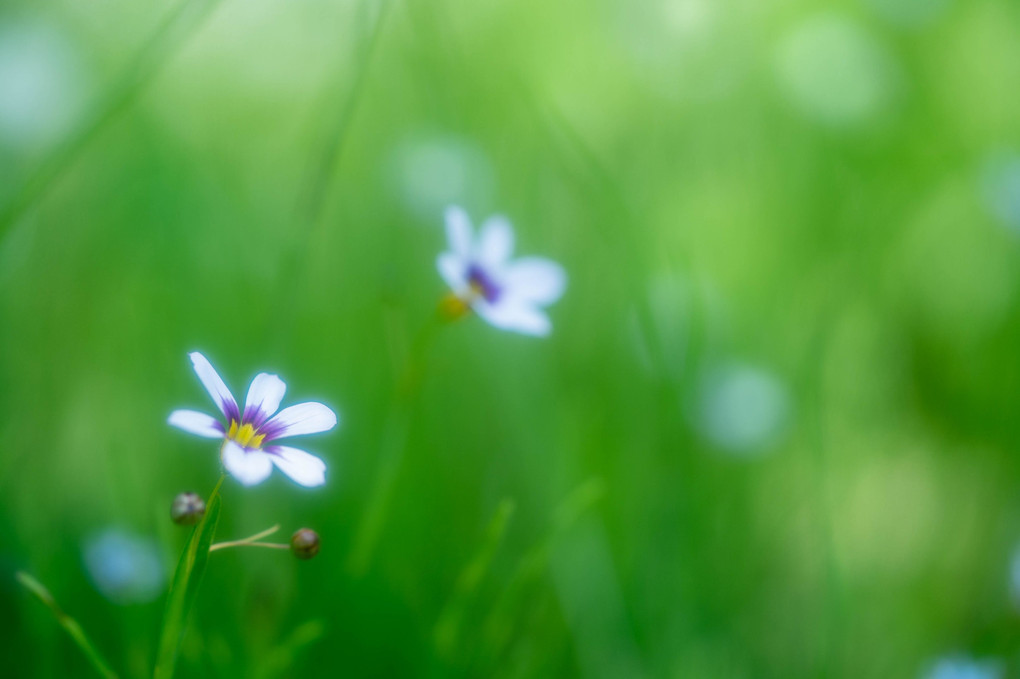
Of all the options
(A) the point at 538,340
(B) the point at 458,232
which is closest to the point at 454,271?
(B) the point at 458,232

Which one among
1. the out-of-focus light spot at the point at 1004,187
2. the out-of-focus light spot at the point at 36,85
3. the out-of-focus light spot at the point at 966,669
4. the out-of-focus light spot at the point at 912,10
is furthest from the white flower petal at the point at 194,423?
the out-of-focus light spot at the point at 912,10

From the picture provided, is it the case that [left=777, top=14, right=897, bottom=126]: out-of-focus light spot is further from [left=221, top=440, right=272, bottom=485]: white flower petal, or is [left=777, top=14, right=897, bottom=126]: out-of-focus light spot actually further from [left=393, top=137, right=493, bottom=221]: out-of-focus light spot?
[left=221, top=440, right=272, bottom=485]: white flower petal

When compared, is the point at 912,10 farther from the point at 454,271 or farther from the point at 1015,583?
the point at 454,271

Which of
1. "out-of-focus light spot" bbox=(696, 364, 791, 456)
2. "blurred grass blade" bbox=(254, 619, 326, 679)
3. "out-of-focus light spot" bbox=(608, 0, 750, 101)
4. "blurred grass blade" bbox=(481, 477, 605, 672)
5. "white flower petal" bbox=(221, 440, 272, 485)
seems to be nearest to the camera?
"white flower petal" bbox=(221, 440, 272, 485)

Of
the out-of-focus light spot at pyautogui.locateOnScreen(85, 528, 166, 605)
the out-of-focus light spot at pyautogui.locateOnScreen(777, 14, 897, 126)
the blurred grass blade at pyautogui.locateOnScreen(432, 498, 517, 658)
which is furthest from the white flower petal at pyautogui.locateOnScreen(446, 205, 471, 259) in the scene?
the out-of-focus light spot at pyautogui.locateOnScreen(777, 14, 897, 126)

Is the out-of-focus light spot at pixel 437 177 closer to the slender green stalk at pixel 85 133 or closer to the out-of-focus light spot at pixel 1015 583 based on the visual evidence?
the slender green stalk at pixel 85 133

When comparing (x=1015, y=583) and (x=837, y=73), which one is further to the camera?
(x=837, y=73)
